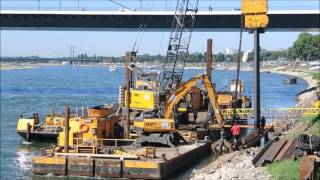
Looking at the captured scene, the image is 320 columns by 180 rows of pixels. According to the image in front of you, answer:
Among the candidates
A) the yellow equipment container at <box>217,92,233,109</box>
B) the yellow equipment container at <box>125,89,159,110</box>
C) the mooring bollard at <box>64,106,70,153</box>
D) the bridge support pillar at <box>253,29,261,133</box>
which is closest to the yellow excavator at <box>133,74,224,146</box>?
the yellow equipment container at <box>125,89,159,110</box>

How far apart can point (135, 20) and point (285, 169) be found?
7748 cm

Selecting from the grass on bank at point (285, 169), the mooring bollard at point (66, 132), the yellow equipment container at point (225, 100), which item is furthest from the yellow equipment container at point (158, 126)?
the yellow equipment container at point (225, 100)

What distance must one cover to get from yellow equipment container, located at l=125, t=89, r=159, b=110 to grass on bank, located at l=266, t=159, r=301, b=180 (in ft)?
57.7

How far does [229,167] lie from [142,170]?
15.0 feet

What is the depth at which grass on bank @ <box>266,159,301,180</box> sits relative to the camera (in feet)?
75.9

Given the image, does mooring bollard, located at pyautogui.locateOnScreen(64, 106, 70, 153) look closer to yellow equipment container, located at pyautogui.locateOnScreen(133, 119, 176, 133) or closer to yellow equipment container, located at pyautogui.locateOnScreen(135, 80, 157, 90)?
yellow equipment container, located at pyautogui.locateOnScreen(133, 119, 176, 133)

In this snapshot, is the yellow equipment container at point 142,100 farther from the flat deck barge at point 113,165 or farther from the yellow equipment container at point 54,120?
the flat deck barge at point 113,165

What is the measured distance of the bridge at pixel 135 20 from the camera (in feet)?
313

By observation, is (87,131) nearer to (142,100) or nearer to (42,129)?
(142,100)

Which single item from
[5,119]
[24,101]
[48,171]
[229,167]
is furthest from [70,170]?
[24,101]

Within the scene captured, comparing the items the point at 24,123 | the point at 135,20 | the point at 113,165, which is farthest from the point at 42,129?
the point at 135,20

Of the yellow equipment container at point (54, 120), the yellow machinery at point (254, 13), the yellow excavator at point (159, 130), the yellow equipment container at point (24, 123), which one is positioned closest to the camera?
the yellow excavator at point (159, 130)

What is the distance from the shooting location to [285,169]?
78.6 feet

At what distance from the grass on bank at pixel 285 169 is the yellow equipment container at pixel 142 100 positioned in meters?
17.6
